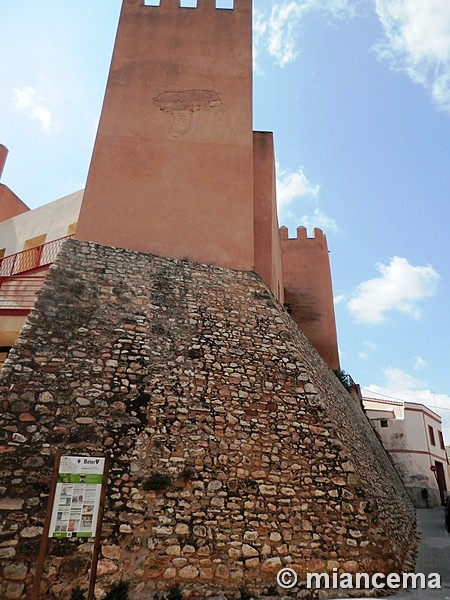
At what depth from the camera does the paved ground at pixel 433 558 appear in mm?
4812

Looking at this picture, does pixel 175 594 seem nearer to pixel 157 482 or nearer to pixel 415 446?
pixel 157 482

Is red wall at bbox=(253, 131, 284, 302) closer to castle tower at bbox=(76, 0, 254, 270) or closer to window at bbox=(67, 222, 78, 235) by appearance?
castle tower at bbox=(76, 0, 254, 270)

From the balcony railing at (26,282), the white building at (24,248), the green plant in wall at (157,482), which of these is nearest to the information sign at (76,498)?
the green plant in wall at (157,482)

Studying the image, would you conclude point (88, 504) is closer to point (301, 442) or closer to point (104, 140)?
point (301, 442)

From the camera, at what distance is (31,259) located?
1009 centimetres

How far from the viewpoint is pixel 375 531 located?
509cm

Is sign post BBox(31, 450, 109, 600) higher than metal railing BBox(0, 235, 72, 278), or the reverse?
metal railing BBox(0, 235, 72, 278)

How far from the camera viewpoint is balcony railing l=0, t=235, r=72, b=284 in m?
9.70

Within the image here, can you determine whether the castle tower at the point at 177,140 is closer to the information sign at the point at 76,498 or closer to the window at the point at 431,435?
the information sign at the point at 76,498

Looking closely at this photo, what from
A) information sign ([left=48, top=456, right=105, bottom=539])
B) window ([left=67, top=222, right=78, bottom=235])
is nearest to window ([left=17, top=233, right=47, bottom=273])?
window ([left=67, top=222, right=78, bottom=235])

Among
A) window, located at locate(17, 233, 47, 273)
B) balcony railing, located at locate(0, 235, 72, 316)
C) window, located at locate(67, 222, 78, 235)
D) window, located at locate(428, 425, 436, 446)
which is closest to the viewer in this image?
balcony railing, located at locate(0, 235, 72, 316)

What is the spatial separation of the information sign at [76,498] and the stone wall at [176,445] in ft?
3.07

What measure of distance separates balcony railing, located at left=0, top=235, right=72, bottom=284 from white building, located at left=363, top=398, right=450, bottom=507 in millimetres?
16786

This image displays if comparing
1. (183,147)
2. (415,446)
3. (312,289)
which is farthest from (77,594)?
(415,446)
